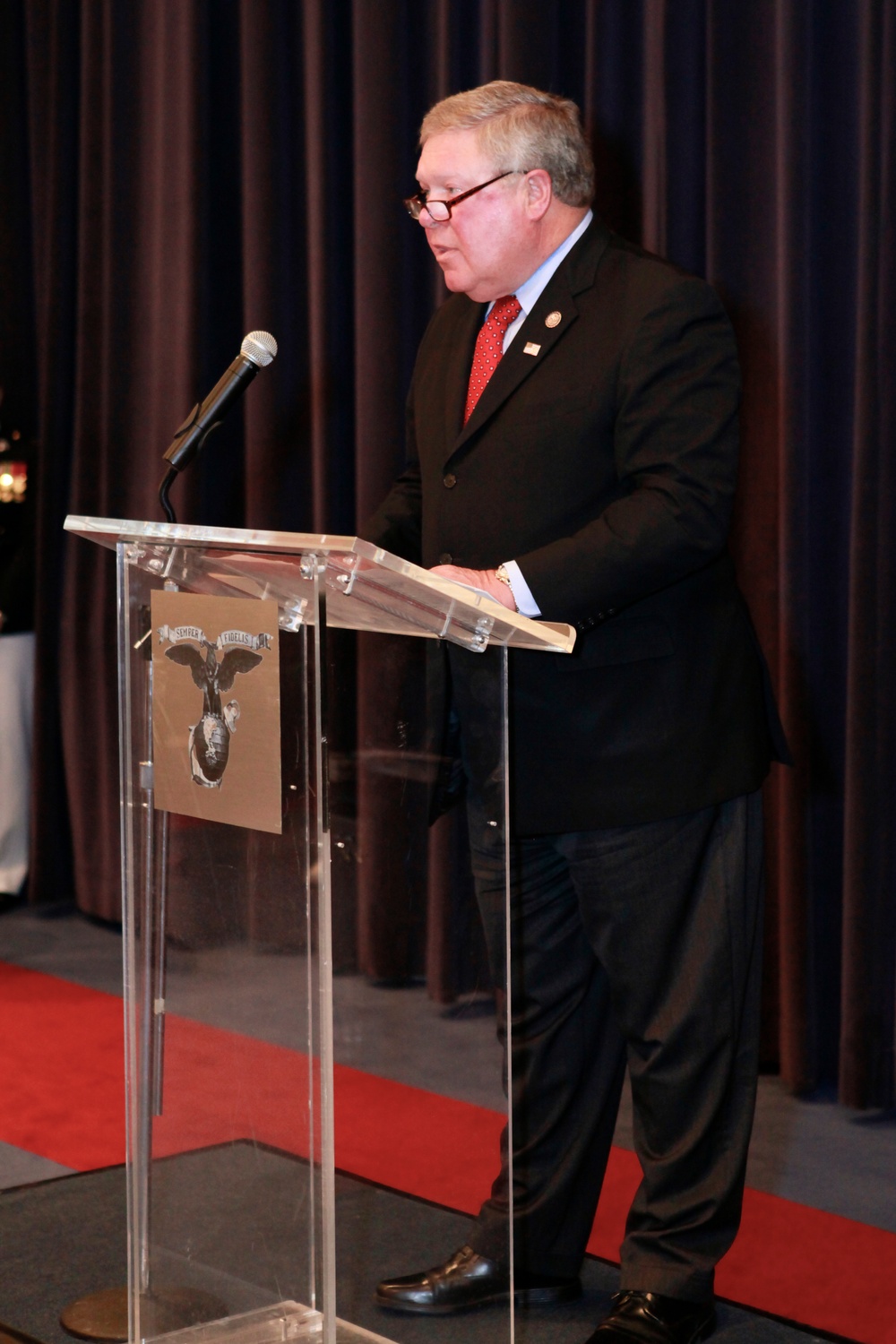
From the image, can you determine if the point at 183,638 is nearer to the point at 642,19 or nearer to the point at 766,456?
the point at 766,456

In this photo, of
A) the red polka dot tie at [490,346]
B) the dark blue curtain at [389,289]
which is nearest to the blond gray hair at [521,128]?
the red polka dot tie at [490,346]

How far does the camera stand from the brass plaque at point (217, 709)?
150cm

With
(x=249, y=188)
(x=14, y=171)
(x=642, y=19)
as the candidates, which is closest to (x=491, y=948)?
(x=642, y=19)

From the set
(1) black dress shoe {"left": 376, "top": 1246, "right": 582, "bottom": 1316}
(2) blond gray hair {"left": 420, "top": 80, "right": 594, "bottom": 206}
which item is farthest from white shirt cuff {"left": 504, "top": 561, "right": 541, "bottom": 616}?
(1) black dress shoe {"left": 376, "top": 1246, "right": 582, "bottom": 1316}

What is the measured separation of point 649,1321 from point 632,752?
701 millimetres

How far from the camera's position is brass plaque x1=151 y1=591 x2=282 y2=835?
1.50 m

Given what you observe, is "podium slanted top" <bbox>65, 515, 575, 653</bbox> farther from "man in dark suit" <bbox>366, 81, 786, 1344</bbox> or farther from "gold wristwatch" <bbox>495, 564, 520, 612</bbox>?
"man in dark suit" <bbox>366, 81, 786, 1344</bbox>

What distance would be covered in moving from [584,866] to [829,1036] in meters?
1.39

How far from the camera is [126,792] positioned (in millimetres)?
1657

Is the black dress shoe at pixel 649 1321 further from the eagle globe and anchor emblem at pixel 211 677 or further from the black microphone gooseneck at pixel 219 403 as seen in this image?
the black microphone gooseneck at pixel 219 403

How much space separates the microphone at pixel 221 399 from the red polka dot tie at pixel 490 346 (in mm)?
384

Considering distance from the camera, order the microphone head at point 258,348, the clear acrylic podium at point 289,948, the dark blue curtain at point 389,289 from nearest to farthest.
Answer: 1. the clear acrylic podium at point 289,948
2. the microphone head at point 258,348
3. the dark blue curtain at point 389,289

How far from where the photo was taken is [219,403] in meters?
1.63

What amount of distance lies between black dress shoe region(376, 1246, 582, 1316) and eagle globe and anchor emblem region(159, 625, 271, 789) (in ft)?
1.95
